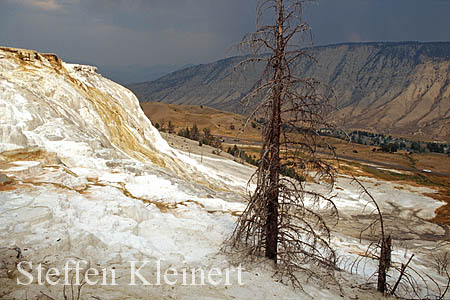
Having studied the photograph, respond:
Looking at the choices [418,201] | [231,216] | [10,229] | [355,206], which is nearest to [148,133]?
[231,216]

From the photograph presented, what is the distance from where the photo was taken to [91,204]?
11312 mm

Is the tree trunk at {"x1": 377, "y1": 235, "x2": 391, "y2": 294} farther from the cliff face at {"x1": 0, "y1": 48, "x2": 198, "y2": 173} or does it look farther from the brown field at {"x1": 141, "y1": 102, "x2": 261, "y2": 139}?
the brown field at {"x1": 141, "y1": 102, "x2": 261, "y2": 139}

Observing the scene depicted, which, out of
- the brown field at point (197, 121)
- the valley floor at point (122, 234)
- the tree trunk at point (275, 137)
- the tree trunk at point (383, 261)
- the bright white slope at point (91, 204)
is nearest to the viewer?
the valley floor at point (122, 234)

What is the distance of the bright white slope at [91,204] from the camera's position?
8.06 meters

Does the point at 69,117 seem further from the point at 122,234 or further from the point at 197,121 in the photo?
the point at 197,121

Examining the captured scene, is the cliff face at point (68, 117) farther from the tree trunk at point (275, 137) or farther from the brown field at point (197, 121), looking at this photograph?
the brown field at point (197, 121)

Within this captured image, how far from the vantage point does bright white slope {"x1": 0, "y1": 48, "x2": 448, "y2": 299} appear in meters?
8.06

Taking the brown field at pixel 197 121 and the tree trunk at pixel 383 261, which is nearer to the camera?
the tree trunk at pixel 383 261

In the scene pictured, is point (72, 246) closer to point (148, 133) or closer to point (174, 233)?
point (174, 233)

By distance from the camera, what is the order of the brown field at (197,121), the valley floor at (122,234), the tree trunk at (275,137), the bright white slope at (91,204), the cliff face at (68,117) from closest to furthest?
the valley floor at (122,234) < the bright white slope at (91,204) < the tree trunk at (275,137) < the cliff face at (68,117) < the brown field at (197,121)

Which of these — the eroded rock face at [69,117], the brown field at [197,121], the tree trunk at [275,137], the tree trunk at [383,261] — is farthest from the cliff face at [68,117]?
the brown field at [197,121]

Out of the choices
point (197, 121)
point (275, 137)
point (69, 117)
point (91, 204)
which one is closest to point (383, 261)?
point (275, 137)

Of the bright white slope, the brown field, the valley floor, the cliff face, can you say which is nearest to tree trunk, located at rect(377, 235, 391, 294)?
the valley floor

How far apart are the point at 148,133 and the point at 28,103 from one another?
14652 mm
